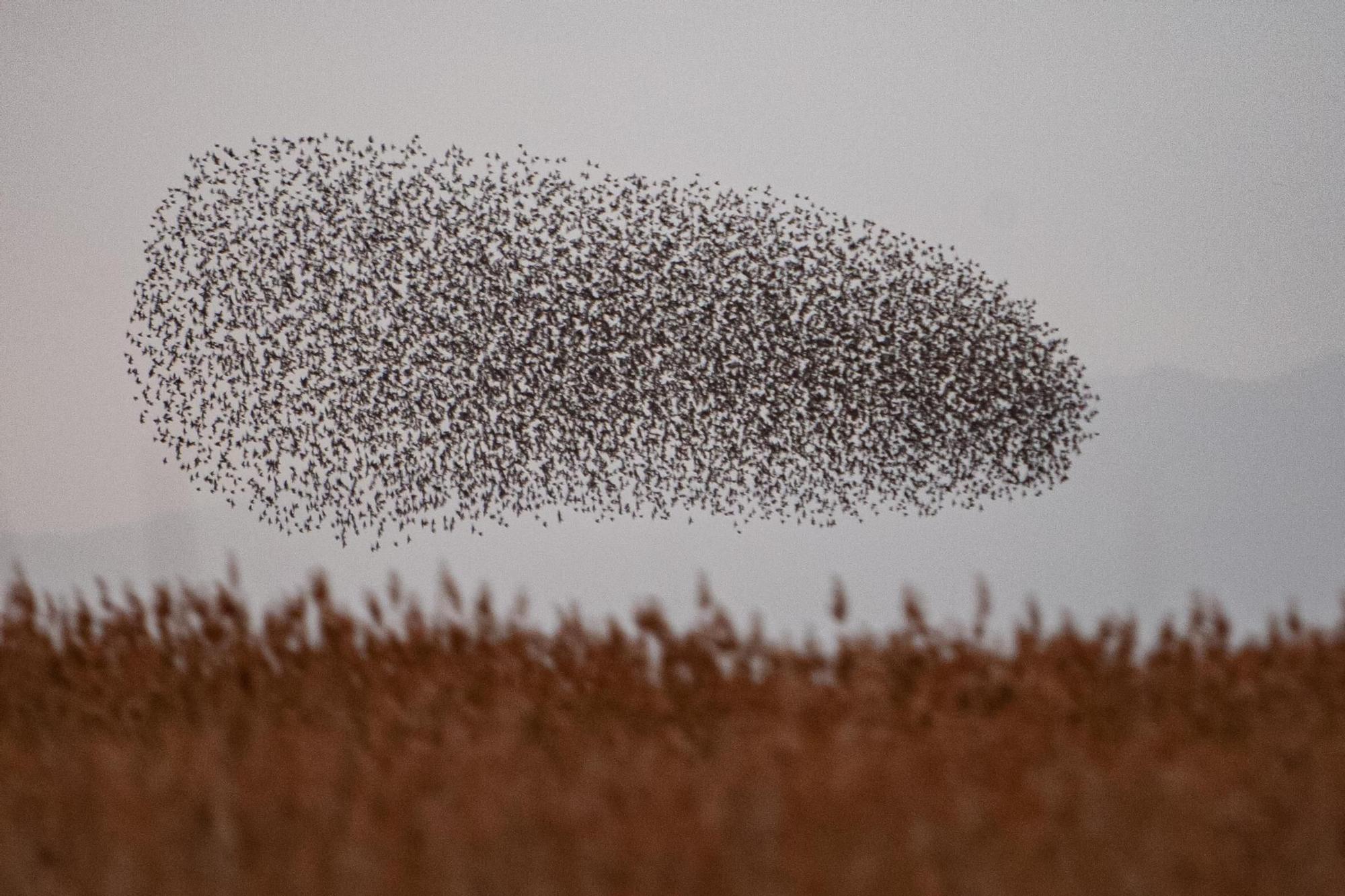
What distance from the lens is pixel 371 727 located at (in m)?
5.21

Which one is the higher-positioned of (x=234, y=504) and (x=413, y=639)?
(x=234, y=504)

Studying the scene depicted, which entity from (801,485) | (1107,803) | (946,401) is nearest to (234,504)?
(801,485)

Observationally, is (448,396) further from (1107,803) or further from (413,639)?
(1107,803)

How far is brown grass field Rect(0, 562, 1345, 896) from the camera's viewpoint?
372 cm

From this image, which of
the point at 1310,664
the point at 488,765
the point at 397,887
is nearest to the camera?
the point at 397,887

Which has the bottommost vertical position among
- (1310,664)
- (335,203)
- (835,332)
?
(1310,664)

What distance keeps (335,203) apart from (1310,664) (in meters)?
11.5

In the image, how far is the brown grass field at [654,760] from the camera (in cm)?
372

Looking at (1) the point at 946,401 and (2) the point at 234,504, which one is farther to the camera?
(1) the point at 946,401

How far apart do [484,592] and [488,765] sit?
1.84m

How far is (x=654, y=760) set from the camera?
4656 mm

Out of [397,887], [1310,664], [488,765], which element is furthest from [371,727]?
[1310,664]

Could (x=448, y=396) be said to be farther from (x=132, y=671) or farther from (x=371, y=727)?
(x=371, y=727)

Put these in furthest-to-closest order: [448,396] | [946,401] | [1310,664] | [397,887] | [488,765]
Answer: [946,401]
[448,396]
[1310,664]
[488,765]
[397,887]
